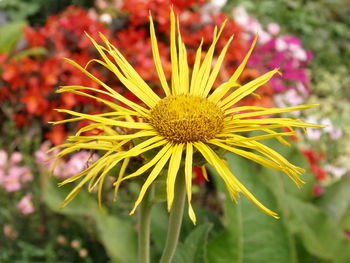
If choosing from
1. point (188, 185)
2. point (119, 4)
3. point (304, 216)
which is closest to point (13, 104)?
point (119, 4)

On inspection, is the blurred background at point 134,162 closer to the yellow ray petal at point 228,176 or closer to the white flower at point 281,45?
the white flower at point 281,45

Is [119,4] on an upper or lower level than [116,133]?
upper

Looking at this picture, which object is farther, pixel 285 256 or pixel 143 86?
pixel 285 256

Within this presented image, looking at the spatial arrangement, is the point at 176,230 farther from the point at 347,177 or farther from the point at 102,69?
the point at 102,69

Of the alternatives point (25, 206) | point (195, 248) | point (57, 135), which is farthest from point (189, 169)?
point (57, 135)

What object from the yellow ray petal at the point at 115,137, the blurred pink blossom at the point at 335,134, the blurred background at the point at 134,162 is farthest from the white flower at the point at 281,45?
the yellow ray petal at the point at 115,137

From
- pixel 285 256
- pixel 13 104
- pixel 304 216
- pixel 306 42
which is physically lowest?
pixel 306 42
